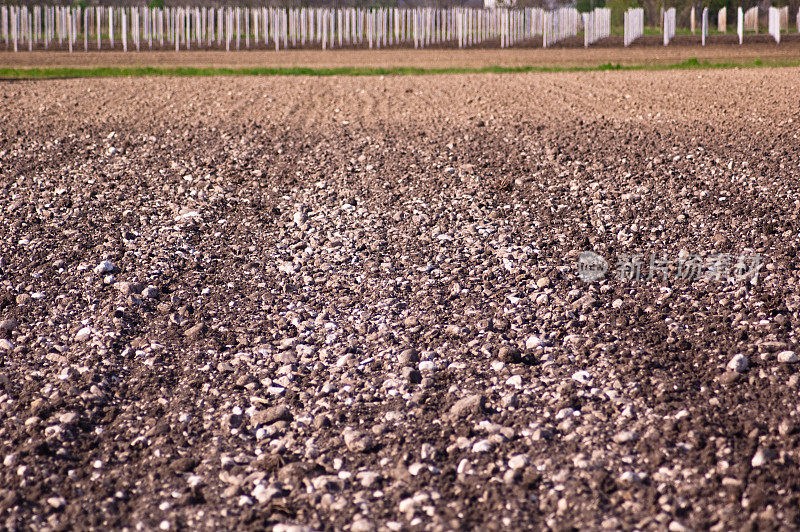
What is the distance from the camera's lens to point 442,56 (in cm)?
2895

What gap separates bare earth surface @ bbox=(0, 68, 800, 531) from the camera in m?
4.07

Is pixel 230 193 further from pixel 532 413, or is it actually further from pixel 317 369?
pixel 532 413

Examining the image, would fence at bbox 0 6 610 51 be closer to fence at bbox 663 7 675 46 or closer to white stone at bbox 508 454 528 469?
fence at bbox 663 7 675 46

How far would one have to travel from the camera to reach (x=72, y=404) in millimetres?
4988

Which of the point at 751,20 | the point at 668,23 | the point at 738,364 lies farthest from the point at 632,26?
the point at 738,364

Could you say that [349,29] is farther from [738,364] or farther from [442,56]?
[738,364]

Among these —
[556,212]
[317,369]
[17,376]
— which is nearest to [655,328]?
[317,369]

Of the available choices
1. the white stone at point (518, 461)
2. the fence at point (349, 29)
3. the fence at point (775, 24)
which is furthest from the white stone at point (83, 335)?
the fence at point (775, 24)

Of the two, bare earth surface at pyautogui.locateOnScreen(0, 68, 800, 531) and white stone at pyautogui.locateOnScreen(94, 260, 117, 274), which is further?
white stone at pyautogui.locateOnScreen(94, 260, 117, 274)

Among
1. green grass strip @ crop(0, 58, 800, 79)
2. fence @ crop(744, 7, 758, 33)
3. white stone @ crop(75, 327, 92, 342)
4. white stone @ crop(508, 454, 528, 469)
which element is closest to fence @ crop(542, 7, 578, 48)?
fence @ crop(744, 7, 758, 33)

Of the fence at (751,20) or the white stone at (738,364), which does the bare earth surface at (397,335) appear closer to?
the white stone at (738,364)

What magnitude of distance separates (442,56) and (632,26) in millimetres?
11679

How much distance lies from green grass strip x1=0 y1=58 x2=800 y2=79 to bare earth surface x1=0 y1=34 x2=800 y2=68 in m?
1.30

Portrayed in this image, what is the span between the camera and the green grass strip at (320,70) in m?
22.5
